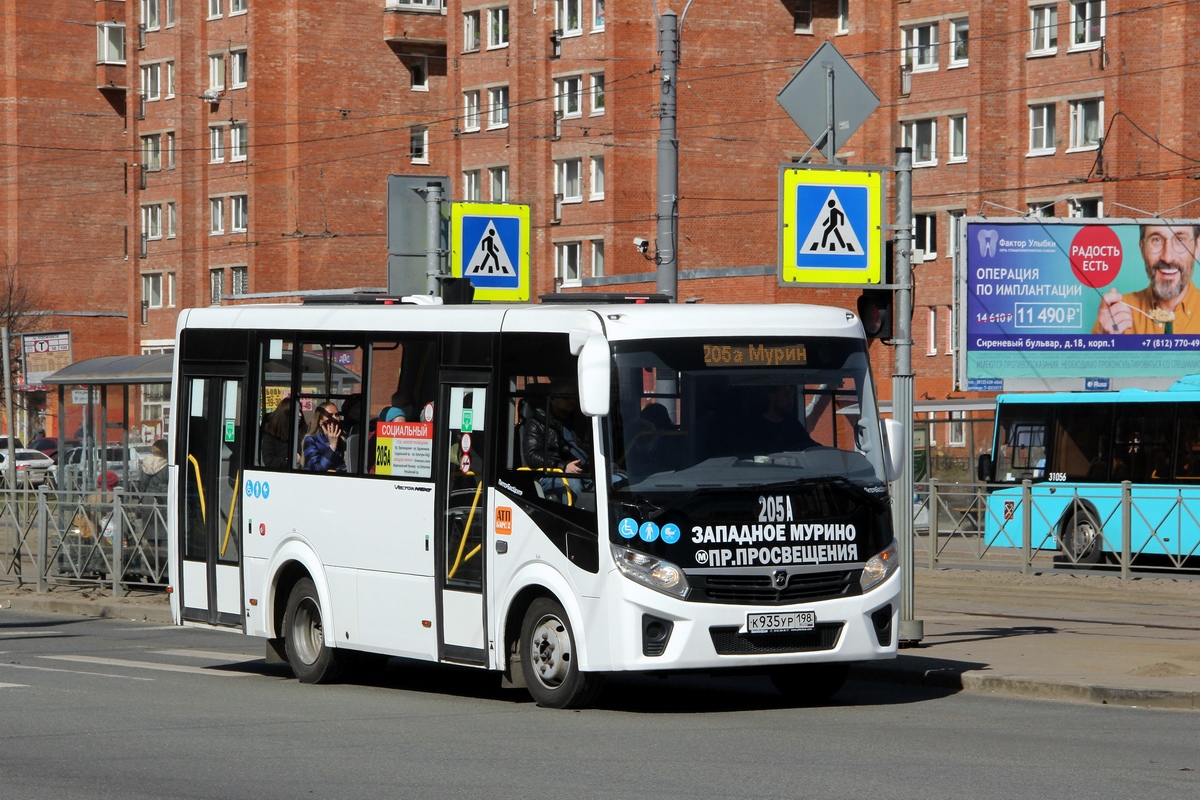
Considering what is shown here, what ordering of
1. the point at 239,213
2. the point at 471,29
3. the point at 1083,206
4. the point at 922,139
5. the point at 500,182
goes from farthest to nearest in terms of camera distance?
the point at 239,213 → the point at 471,29 → the point at 500,182 → the point at 922,139 → the point at 1083,206

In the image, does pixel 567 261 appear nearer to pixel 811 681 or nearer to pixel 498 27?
pixel 498 27

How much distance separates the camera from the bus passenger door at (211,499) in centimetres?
1508

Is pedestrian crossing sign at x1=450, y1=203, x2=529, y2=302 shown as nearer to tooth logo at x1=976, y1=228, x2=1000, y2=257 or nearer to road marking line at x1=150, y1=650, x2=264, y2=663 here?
road marking line at x1=150, y1=650, x2=264, y2=663

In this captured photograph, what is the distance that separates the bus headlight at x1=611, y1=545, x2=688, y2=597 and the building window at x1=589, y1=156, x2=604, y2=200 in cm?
5007

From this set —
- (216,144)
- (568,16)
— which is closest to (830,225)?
(568,16)

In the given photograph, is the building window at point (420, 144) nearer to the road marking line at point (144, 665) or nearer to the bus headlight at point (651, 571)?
the road marking line at point (144, 665)

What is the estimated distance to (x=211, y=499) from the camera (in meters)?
15.3

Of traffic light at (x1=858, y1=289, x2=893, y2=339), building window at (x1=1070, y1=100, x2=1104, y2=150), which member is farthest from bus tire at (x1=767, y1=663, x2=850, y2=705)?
building window at (x1=1070, y1=100, x2=1104, y2=150)

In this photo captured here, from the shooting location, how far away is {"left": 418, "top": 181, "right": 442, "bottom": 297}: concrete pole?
19797 millimetres

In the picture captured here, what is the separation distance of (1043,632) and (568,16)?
156 feet

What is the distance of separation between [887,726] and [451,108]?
59.9 metres

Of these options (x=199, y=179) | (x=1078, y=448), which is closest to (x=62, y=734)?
(x=1078, y=448)

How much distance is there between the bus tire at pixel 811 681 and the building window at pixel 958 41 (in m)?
48.3

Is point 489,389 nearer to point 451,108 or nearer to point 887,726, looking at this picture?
point 887,726
